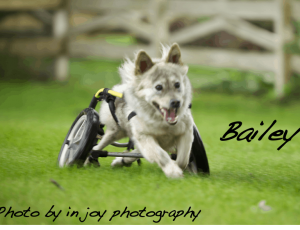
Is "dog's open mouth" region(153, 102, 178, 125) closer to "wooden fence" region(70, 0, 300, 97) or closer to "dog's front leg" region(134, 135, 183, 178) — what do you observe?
"dog's front leg" region(134, 135, 183, 178)

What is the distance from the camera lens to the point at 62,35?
349 inches

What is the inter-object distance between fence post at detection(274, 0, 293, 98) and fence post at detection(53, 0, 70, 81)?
180 inches

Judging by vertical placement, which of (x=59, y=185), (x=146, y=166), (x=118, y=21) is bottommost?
(x=146, y=166)

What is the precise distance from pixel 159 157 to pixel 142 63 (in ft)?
2.29

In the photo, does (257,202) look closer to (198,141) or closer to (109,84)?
(198,141)

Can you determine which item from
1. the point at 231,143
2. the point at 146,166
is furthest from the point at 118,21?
the point at 146,166

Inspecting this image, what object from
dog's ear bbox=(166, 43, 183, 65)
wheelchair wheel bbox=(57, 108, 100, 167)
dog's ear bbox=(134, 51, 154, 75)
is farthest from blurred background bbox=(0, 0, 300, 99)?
dog's ear bbox=(134, 51, 154, 75)

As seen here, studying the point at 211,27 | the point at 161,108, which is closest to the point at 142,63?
the point at 161,108

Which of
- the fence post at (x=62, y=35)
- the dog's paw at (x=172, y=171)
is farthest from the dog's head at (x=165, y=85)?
the fence post at (x=62, y=35)

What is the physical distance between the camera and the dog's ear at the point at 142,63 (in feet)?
9.33

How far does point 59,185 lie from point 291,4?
6.94 m

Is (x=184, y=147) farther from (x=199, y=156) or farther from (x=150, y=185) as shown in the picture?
(x=150, y=185)

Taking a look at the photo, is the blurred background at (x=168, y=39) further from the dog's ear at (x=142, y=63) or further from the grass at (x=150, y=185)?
the dog's ear at (x=142, y=63)

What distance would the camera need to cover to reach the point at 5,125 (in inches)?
219
